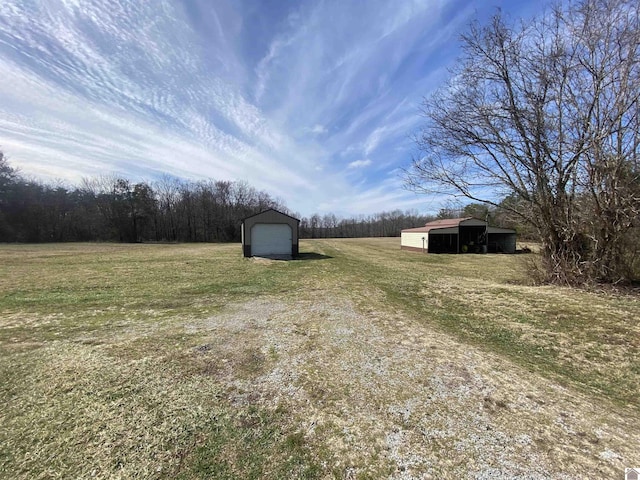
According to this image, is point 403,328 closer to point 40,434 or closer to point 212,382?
point 212,382

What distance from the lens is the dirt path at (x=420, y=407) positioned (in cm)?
213

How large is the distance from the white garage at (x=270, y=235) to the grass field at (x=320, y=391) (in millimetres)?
11344

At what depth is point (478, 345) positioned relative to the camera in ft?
14.9

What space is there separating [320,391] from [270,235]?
609 inches

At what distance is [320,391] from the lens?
3.14 m

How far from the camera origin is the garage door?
58.7 feet

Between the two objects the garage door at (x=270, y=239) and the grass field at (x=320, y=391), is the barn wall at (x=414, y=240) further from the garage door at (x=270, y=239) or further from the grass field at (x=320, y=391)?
the grass field at (x=320, y=391)

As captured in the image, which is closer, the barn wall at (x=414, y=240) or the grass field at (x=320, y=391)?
the grass field at (x=320, y=391)

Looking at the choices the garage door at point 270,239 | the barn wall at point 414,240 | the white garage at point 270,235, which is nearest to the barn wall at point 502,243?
the barn wall at point 414,240

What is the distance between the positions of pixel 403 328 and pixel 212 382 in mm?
3585

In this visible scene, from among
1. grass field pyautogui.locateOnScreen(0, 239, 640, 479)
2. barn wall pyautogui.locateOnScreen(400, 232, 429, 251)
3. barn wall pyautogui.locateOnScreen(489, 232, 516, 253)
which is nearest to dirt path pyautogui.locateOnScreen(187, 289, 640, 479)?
grass field pyautogui.locateOnScreen(0, 239, 640, 479)

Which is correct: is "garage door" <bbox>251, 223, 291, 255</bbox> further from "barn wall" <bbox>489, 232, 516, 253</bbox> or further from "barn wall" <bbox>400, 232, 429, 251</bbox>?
"barn wall" <bbox>489, 232, 516, 253</bbox>

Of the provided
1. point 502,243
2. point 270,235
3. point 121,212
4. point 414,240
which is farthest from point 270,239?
point 121,212

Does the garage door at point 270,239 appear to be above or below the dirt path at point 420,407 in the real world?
above
